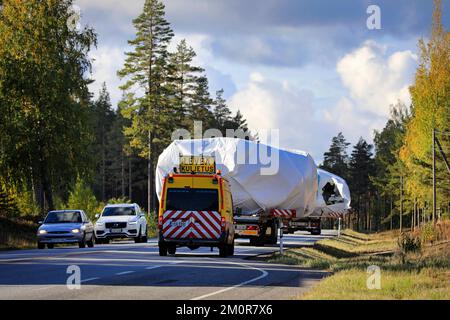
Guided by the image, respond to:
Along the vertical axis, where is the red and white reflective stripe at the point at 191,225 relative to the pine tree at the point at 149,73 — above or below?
below

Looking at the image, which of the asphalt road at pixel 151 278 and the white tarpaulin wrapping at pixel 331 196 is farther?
the white tarpaulin wrapping at pixel 331 196

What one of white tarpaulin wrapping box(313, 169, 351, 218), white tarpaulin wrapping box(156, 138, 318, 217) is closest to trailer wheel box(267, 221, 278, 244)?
white tarpaulin wrapping box(156, 138, 318, 217)

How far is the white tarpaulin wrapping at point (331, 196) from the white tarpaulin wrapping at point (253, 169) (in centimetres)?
2367

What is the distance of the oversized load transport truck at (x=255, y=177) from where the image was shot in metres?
36.2

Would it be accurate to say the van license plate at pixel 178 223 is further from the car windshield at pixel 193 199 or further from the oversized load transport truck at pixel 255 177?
the oversized load transport truck at pixel 255 177

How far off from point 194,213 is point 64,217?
11.2 m

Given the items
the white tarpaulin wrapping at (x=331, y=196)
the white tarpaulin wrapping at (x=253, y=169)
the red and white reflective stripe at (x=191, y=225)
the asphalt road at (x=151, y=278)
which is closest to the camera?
the asphalt road at (x=151, y=278)

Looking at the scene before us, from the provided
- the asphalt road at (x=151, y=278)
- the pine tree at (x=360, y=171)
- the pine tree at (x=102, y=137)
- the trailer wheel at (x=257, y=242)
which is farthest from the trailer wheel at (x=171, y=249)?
the pine tree at (x=360, y=171)

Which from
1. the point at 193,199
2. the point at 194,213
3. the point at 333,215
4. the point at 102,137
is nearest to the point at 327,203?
the point at 333,215

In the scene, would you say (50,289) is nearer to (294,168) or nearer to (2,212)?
(294,168)

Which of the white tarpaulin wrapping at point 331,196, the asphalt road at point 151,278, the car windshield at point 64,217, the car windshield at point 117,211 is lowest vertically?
the asphalt road at point 151,278

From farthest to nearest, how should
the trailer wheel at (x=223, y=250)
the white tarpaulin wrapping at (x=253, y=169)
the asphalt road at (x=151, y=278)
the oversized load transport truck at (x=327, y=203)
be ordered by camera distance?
the oversized load transport truck at (x=327, y=203), the white tarpaulin wrapping at (x=253, y=169), the trailer wheel at (x=223, y=250), the asphalt road at (x=151, y=278)

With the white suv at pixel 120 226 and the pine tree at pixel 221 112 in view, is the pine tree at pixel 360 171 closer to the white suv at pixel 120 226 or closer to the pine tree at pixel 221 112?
the pine tree at pixel 221 112

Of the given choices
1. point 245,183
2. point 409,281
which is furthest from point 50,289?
point 245,183
